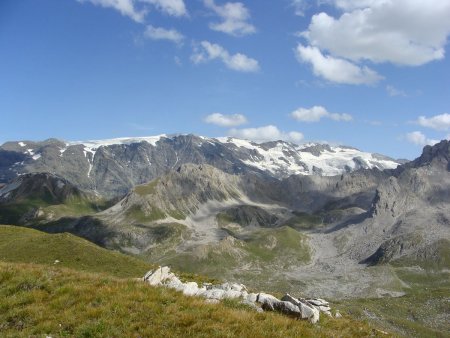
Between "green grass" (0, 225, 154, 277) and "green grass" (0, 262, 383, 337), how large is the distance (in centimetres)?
3687

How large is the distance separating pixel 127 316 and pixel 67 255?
163 ft

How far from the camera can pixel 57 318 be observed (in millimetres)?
18219

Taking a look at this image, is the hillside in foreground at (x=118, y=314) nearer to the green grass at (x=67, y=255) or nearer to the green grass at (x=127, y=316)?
the green grass at (x=127, y=316)

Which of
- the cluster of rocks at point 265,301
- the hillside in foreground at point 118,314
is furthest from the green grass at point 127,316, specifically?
the cluster of rocks at point 265,301

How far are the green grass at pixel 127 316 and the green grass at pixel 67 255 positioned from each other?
121 feet

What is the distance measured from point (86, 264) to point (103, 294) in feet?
143

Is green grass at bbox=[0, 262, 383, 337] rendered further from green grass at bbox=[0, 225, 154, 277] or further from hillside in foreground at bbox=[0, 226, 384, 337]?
green grass at bbox=[0, 225, 154, 277]

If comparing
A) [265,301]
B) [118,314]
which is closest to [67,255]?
[265,301]

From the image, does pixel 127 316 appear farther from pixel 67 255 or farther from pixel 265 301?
pixel 67 255

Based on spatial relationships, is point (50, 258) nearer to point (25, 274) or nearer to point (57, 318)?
point (25, 274)

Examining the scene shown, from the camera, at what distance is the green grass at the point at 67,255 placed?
59781 millimetres

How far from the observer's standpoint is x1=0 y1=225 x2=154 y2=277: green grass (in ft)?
196

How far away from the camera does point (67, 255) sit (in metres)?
63.7

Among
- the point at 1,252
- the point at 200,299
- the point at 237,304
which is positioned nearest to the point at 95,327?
the point at 200,299
